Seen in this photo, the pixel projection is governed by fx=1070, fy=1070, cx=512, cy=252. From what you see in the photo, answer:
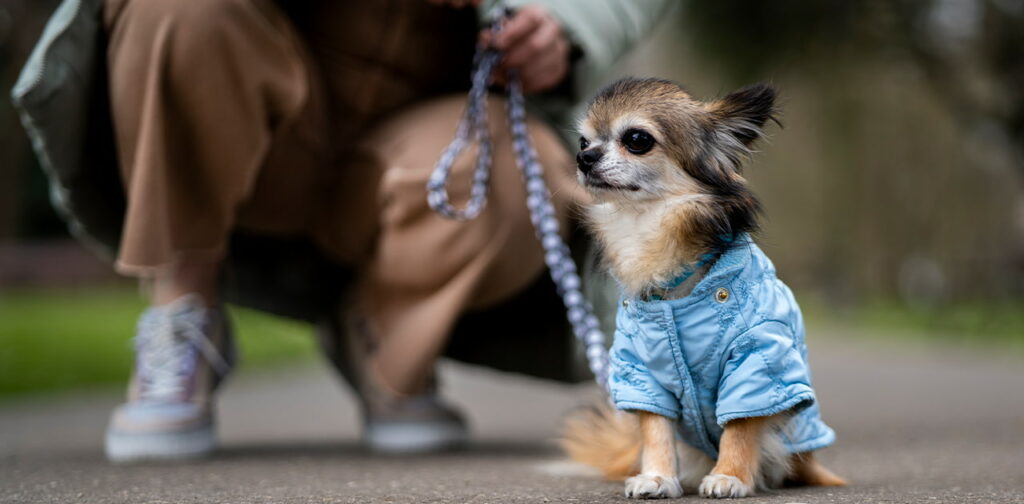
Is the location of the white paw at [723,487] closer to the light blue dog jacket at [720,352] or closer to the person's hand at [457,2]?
the light blue dog jacket at [720,352]

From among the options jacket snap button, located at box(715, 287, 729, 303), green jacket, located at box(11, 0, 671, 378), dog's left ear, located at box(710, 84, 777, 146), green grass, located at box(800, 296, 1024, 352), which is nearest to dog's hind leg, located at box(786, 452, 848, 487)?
jacket snap button, located at box(715, 287, 729, 303)

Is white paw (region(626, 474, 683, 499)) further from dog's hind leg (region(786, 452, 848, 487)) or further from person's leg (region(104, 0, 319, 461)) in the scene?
person's leg (region(104, 0, 319, 461))

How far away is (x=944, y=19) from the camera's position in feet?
38.4

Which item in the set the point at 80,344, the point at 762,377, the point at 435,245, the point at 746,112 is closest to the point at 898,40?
the point at 80,344

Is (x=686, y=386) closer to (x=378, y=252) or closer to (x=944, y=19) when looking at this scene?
(x=378, y=252)

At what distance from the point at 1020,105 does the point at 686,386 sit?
1005 cm

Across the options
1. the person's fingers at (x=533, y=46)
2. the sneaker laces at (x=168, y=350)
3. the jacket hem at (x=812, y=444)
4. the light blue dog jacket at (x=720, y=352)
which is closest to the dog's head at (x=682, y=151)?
the light blue dog jacket at (x=720, y=352)

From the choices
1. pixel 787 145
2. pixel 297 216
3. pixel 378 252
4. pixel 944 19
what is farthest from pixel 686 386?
pixel 787 145

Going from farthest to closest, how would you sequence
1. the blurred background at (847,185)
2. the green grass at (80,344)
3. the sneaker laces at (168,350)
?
the blurred background at (847,185)
the green grass at (80,344)
the sneaker laces at (168,350)

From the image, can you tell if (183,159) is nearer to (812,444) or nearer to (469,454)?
(469,454)

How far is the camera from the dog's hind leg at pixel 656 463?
1.99 metres

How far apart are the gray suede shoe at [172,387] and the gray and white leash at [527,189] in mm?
736

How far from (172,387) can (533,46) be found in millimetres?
1321

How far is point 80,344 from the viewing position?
792 cm
